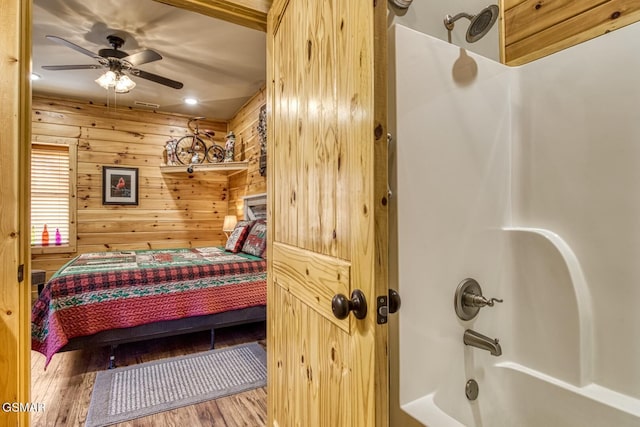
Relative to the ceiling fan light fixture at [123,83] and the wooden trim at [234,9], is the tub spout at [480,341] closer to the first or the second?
the wooden trim at [234,9]

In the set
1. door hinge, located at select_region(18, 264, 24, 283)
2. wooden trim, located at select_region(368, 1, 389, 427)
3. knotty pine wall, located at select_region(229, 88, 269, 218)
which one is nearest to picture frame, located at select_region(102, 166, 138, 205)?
knotty pine wall, located at select_region(229, 88, 269, 218)

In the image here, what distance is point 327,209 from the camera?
39.1 inches

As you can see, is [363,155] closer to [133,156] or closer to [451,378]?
[451,378]

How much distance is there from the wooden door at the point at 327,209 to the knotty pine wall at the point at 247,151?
2598 mm

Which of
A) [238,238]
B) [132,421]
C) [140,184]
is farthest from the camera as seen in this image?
[140,184]

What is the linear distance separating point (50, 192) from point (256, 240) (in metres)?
3.20

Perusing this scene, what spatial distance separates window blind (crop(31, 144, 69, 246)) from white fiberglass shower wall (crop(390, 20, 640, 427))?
5022 millimetres

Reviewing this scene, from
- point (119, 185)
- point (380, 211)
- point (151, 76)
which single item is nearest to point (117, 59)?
point (151, 76)

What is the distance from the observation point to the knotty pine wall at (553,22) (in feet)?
4.61

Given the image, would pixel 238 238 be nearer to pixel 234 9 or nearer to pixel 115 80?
pixel 115 80

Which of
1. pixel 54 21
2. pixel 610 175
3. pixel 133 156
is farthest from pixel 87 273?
pixel 610 175

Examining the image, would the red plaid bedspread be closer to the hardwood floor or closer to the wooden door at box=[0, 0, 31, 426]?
the hardwood floor

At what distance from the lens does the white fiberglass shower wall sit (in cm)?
124

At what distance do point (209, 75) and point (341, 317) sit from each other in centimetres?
365
